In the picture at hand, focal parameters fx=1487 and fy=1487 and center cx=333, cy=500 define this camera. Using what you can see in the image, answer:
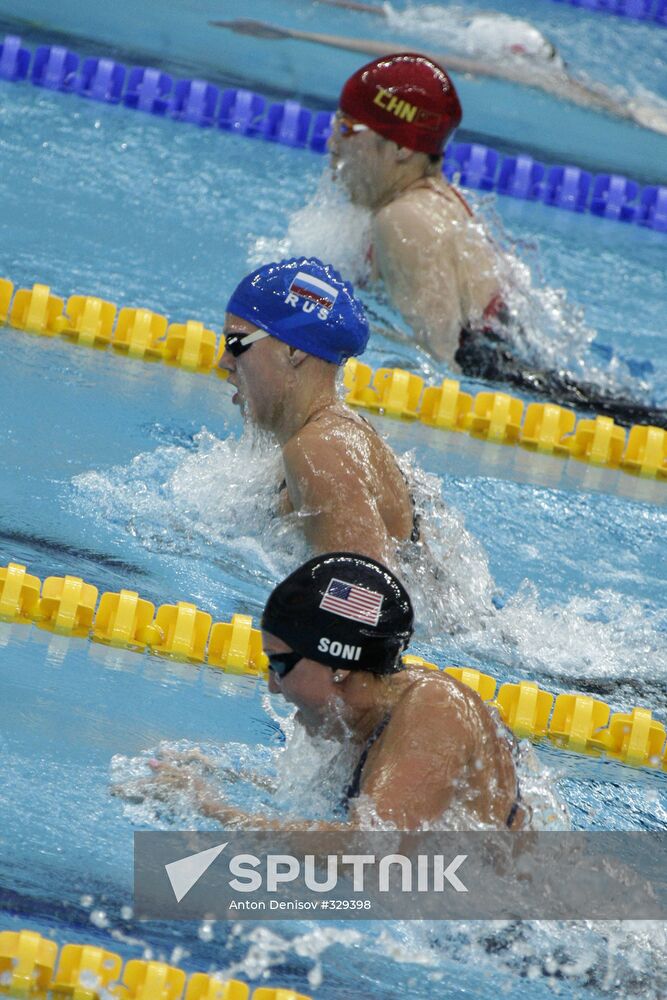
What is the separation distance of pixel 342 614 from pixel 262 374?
111 cm

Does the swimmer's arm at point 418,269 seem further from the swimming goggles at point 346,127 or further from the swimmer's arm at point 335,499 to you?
the swimmer's arm at point 335,499

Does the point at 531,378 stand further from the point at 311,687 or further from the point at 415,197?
the point at 311,687

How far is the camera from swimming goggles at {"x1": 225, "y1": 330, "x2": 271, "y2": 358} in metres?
3.71

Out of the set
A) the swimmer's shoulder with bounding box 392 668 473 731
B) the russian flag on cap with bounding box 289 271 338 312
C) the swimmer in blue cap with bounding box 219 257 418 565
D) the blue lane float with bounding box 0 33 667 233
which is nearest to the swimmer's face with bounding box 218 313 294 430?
the swimmer in blue cap with bounding box 219 257 418 565

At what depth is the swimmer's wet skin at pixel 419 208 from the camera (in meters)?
5.20

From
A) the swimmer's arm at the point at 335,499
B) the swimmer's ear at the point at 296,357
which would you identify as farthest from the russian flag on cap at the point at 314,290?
the swimmer's arm at the point at 335,499

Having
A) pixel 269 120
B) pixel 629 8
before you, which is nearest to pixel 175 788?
pixel 269 120

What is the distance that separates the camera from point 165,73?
8.38 m

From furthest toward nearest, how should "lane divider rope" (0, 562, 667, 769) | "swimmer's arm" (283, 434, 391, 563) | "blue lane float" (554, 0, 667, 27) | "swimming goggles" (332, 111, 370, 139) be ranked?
"blue lane float" (554, 0, 667, 27)
"swimming goggles" (332, 111, 370, 139)
"lane divider rope" (0, 562, 667, 769)
"swimmer's arm" (283, 434, 391, 563)

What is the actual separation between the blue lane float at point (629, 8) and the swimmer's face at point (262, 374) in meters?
8.21

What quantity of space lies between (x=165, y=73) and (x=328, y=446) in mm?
5466

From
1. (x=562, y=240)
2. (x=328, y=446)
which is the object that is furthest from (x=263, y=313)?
(x=562, y=240)

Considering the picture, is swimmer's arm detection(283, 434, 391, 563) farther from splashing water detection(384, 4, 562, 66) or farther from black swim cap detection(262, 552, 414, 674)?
splashing water detection(384, 4, 562, 66)

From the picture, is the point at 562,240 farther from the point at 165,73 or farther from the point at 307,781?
the point at 307,781
